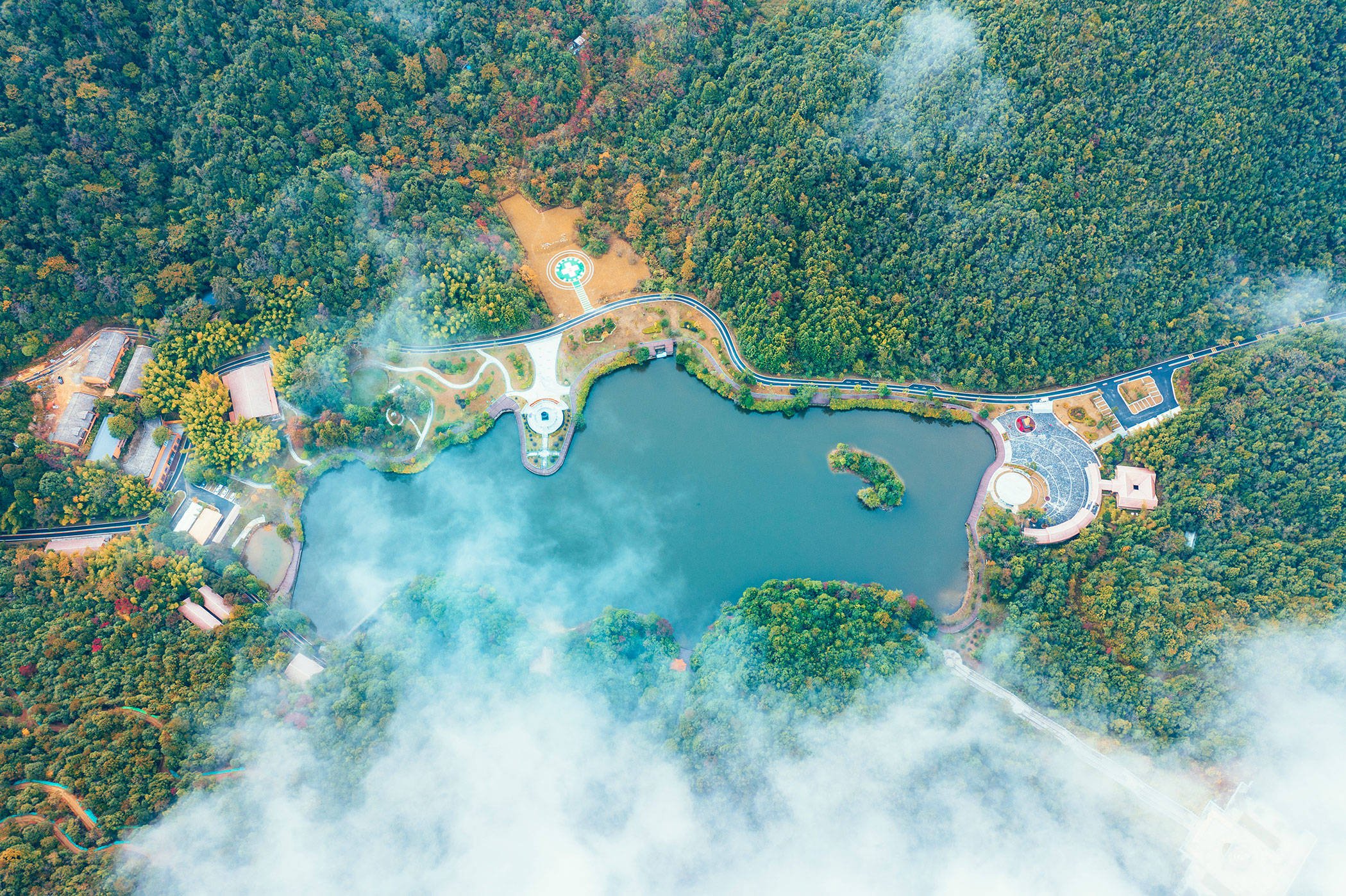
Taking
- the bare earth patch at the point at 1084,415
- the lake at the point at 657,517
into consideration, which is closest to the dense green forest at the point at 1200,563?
the bare earth patch at the point at 1084,415

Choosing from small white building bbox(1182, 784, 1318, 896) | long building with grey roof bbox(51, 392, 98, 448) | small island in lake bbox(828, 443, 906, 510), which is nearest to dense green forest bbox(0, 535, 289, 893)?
long building with grey roof bbox(51, 392, 98, 448)

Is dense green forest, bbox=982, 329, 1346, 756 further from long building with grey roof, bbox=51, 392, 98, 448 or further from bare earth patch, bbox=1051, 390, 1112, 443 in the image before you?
long building with grey roof, bbox=51, 392, 98, 448

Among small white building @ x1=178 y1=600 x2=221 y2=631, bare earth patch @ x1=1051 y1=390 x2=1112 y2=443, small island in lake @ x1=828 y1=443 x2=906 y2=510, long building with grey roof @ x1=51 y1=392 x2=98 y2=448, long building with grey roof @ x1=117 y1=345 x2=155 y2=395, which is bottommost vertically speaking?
small white building @ x1=178 y1=600 x2=221 y2=631

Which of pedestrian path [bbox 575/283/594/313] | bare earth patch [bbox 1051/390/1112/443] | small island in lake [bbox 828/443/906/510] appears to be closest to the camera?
small island in lake [bbox 828/443/906/510]

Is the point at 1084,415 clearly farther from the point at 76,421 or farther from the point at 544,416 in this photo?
the point at 76,421

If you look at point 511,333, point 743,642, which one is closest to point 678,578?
point 743,642

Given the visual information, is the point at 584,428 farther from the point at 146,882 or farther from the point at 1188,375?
the point at 1188,375

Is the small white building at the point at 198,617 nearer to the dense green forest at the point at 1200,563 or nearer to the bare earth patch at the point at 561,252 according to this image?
the bare earth patch at the point at 561,252
